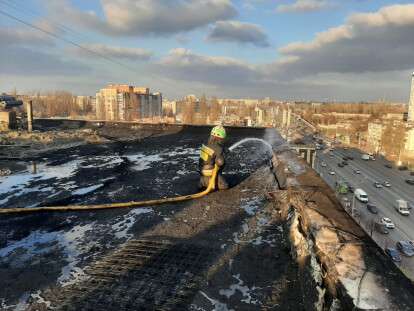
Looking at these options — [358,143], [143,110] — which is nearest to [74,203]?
[358,143]

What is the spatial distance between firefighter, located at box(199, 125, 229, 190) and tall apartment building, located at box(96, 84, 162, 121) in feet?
331

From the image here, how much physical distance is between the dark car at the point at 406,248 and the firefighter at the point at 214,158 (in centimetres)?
2392

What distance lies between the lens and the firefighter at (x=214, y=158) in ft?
31.5

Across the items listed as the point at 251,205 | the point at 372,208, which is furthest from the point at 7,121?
the point at 372,208

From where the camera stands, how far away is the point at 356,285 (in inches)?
149

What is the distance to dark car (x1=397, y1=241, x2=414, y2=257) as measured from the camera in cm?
2612

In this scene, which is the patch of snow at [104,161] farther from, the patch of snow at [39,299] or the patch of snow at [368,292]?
the patch of snow at [368,292]

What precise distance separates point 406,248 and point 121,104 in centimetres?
10447

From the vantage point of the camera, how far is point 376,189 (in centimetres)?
4994

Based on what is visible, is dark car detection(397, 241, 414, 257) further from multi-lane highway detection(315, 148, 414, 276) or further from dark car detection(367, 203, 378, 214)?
dark car detection(367, 203, 378, 214)

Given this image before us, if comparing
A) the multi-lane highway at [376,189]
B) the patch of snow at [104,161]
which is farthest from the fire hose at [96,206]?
the multi-lane highway at [376,189]

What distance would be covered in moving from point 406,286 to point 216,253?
295 cm

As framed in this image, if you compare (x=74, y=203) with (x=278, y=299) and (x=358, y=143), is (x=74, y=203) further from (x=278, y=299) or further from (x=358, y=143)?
(x=358, y=143)

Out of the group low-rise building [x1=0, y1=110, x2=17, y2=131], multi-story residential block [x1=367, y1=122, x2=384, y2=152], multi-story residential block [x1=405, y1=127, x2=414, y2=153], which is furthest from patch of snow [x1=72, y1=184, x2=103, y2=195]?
multi-story residential block [x1=367, y1=122, x2=384, y2=152]
